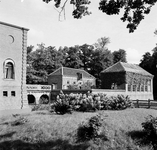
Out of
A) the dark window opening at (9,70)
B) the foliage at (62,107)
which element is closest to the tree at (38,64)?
the dark window opening at (9,70)

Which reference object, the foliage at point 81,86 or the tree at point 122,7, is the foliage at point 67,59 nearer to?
the foliage at point 81,86

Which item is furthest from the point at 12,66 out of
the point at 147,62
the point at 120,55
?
the point at 120,55

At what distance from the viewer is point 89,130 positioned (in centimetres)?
1038

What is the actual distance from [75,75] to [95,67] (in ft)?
52.8

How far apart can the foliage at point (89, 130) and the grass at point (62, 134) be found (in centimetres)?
27

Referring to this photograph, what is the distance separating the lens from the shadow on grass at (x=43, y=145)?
→ 31.1 feet

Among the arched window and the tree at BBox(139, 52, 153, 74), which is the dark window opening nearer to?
the arched window

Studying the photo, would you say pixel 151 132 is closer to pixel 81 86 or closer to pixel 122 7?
pixel 122 7

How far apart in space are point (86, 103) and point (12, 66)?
11.8m

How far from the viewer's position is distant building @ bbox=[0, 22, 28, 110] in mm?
21891

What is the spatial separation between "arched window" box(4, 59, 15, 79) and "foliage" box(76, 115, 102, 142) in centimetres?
1456

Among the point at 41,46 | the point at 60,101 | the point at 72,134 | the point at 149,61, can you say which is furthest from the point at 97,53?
the point at 72,134

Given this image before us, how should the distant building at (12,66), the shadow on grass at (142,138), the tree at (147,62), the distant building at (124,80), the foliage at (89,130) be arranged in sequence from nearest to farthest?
1. the shadow on grass at (142,138)
2. the foliage at (89,130)
3. the distant building at (12,66)
4. the distant building at (124,80)
5. the tree at (147,62)

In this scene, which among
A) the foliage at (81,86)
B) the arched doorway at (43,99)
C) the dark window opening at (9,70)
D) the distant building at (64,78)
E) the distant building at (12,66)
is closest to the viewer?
the distant building at (12,66)
